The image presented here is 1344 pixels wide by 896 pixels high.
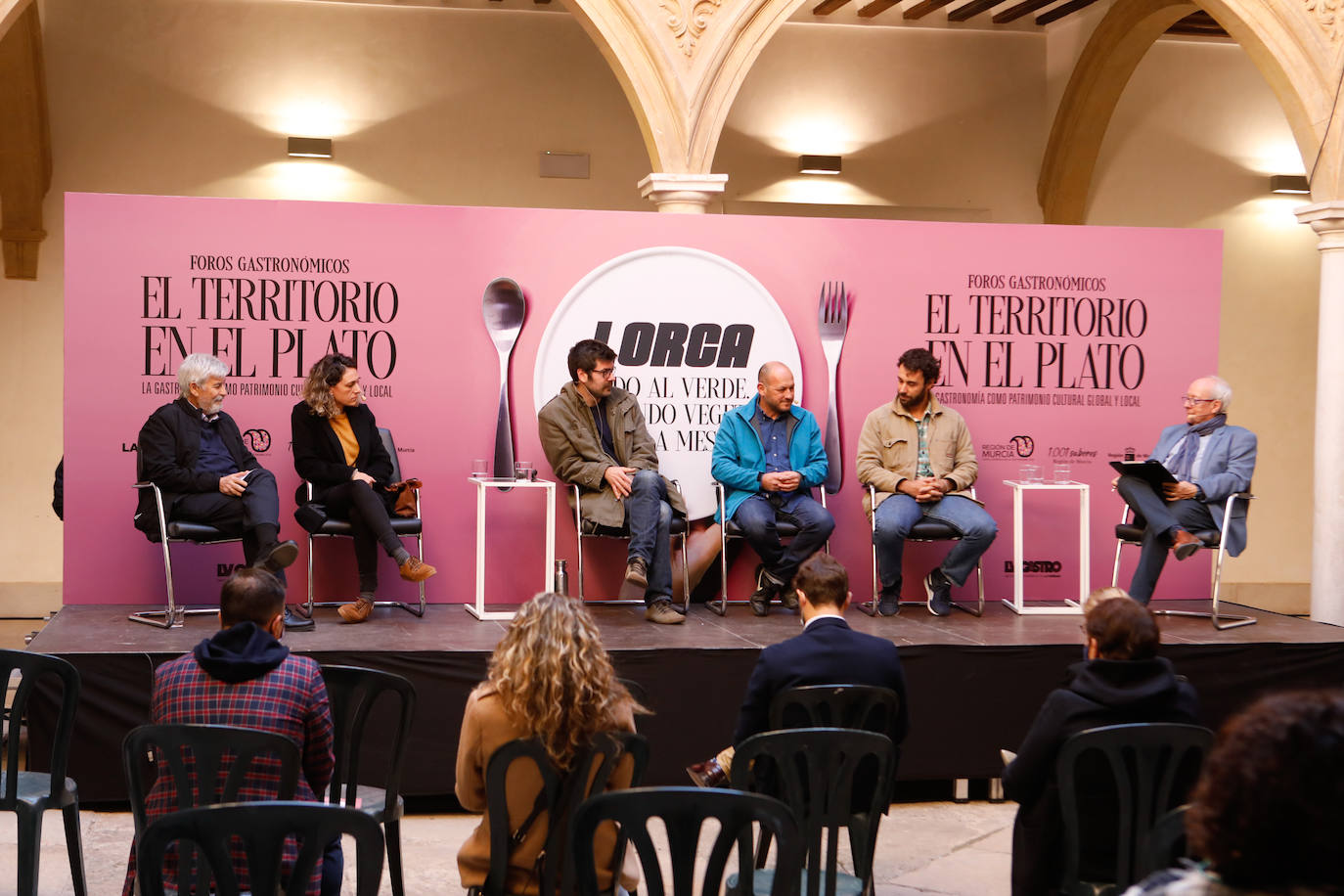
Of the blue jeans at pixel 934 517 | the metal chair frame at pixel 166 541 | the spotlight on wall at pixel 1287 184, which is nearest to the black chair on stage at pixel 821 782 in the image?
the blue jeans at pixel 934 517

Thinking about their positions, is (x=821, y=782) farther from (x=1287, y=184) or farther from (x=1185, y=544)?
(x=1287, y=184)

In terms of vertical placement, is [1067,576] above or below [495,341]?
below

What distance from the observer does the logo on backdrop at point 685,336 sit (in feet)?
21.3

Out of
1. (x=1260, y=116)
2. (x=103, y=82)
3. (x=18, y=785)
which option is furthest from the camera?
(x=1260, y=116)

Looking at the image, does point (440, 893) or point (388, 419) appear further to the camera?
point (388, 419)

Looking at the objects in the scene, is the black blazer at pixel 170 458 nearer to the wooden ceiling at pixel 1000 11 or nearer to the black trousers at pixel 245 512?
the black trousers at pixel 245 512

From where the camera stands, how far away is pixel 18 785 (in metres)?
3.52

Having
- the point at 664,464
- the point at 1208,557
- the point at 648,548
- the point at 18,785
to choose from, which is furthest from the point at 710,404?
the point at 18,785

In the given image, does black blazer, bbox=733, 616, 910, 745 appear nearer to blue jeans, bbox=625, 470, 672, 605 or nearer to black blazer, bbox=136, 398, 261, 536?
blue jeans, bbox=625, 470, 672, 605

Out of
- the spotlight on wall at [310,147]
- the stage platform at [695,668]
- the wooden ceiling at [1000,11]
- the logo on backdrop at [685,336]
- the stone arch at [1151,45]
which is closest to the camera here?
the stage platform at [695,668]

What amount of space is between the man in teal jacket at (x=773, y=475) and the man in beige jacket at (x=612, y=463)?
0.29 meters

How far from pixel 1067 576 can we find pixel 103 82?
22.7ft

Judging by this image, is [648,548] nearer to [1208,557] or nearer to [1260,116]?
[1208,557]

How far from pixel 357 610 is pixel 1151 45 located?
7.38 meters
